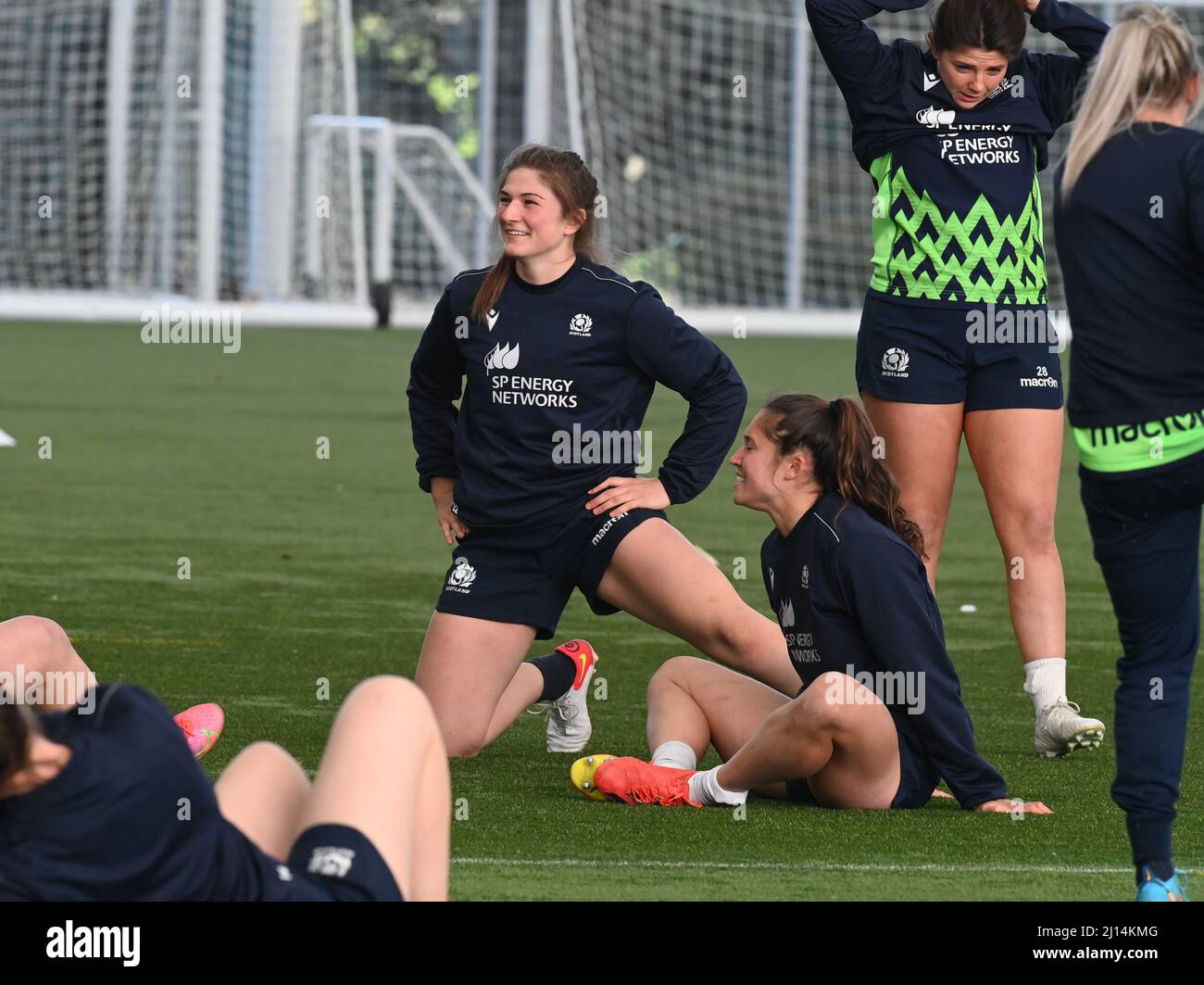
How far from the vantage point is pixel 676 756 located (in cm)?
537

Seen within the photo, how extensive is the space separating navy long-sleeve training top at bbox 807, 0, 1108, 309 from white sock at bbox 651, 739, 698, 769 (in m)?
1.52

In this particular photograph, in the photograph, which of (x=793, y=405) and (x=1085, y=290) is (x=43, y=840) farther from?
(x=793, y=405)

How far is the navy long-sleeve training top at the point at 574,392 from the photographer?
5.77 m

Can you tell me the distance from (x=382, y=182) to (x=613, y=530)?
2262 cm

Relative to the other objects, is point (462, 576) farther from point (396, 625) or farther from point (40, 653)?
point (396, 625)

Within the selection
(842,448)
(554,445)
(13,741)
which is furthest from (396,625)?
(13,741)

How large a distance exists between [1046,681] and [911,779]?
1.00 meters

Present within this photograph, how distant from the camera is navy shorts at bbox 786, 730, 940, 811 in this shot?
5.03m

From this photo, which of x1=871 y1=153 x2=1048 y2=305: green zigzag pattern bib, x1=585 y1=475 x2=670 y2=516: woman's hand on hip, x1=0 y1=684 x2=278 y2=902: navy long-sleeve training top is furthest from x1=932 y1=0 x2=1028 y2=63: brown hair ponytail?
x1=0 y1=684 x2=278 y2=902: navy long-sleeve training top

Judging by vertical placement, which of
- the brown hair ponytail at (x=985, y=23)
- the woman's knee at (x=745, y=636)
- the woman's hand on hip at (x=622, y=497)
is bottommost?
the woman's knee at (x=745, y=636)

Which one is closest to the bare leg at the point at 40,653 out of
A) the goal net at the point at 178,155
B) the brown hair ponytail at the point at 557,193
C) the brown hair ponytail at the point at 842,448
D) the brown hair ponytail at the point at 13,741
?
the brown hair ponytail at the point at 557,193

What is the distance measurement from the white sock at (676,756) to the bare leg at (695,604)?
327mm

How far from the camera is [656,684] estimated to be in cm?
557

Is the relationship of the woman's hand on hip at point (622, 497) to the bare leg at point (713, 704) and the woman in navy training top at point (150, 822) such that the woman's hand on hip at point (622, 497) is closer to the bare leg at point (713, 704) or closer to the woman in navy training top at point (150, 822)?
Result: the bare leg at point (713, 704)
